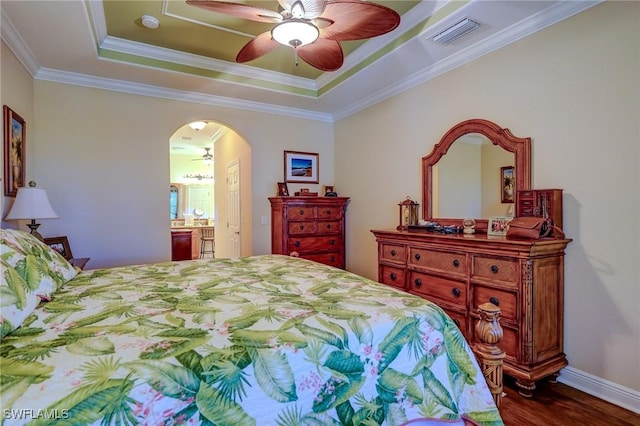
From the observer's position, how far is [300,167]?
4.70m

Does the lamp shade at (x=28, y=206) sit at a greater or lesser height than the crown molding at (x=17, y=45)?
lesser

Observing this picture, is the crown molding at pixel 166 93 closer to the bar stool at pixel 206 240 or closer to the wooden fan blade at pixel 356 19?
the wooden fan blade at pixel 356 19

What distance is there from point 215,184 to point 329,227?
3350mm

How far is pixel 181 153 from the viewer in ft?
27.8

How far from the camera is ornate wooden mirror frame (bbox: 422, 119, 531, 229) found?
8.29ft

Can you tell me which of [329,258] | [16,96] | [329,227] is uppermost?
[16,96]

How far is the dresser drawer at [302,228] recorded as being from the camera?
4141 mm

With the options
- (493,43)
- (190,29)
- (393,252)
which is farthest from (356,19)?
(393,252)

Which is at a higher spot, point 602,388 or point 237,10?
point 237,10

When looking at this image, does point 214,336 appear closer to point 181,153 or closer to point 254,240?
point 254,240

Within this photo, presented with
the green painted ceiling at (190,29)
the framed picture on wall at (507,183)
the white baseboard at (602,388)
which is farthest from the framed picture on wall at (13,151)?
the white baseboard at (602,388)

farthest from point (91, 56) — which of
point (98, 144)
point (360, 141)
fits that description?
point (360, 141)

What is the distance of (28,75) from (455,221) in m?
4.23

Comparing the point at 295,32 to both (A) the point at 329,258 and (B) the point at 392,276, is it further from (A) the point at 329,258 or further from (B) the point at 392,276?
(A) the point at 329,258
